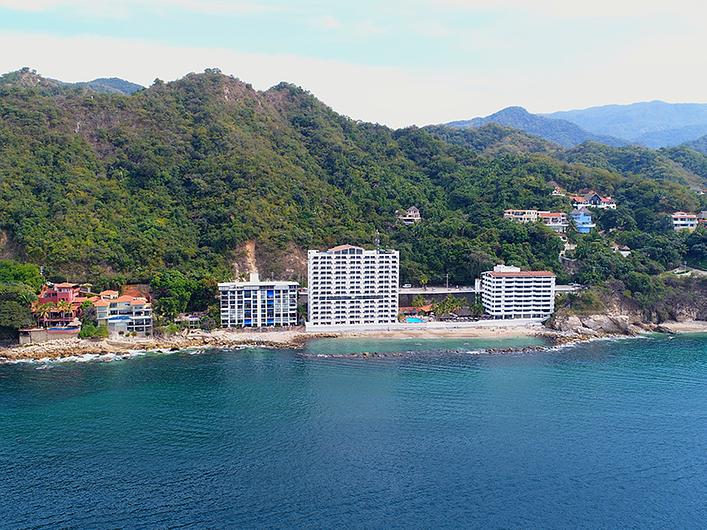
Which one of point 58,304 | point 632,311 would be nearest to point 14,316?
point 58,304

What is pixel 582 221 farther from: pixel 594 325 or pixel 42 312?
pixel 42 312

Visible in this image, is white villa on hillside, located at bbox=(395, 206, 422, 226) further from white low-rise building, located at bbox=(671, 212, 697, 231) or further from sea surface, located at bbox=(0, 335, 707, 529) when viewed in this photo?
sea surface, located at bbox=(0, 335, 707, 529)

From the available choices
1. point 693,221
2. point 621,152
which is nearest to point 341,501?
point 693,221

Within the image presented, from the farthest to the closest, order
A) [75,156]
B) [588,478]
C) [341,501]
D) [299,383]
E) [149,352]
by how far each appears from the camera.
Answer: [75,156] → [149,352] → [299,383] → [588,478] → [341,501]

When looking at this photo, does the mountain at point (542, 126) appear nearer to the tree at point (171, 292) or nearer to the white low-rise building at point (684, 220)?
the white low-rise building at point (684, 220)

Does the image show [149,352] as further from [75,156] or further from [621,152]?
Answer: [621,152]

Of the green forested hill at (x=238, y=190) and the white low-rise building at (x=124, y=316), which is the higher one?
the green forested hill at (x=238, y=190)

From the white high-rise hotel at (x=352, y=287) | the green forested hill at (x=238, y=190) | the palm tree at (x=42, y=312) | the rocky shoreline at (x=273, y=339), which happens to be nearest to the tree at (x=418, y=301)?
the white high-rise hotel at (x=352, y=287)
